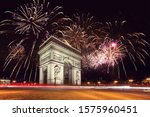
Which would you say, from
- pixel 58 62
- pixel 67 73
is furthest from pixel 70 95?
pixel 67 73

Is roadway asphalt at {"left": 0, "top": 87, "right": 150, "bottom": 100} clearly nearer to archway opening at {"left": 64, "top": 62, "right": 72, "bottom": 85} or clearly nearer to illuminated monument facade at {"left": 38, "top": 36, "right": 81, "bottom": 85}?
illuminated monument facade at {"left": 38, "top": 36, "right": 81, "bottom": 85}

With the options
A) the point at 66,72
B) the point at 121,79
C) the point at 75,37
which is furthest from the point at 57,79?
the point at 121,79

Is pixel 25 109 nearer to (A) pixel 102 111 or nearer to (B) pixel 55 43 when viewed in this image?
(A) pixel 102 111

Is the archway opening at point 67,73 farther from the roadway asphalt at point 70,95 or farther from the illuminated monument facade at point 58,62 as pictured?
the roadway asphalt at point 70,95

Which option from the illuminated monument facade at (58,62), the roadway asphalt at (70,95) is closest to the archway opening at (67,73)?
the illuminated monument facade at (58,62)

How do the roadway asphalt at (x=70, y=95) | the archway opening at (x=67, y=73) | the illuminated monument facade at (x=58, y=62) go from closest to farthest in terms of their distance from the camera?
the roadway asphalt at (x=70, y=95), the illuminated monument facade at (x=58, y=62), the archway opening at (x=67, y=73)

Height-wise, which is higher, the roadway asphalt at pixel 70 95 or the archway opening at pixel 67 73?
the archway opening at pixel 67 73

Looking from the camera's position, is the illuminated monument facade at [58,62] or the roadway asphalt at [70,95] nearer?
the roadway asphalt at [70,95]

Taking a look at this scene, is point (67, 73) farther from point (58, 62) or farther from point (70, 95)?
point (70, 95)
